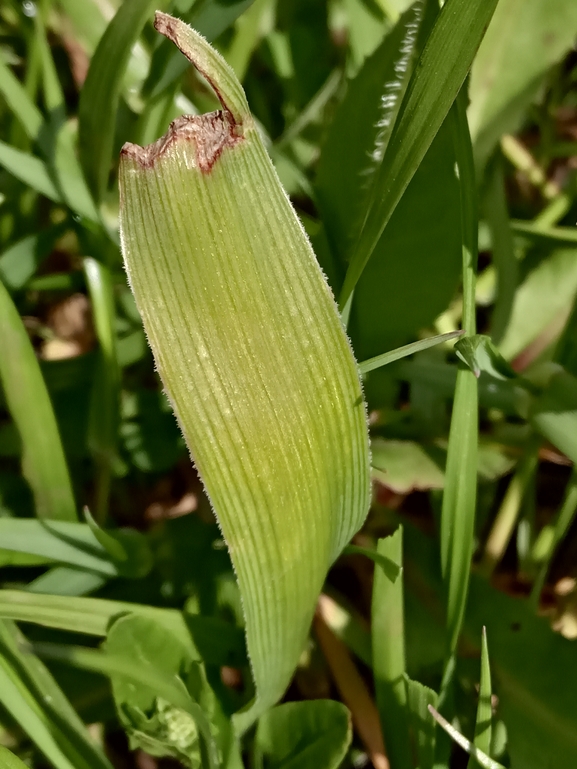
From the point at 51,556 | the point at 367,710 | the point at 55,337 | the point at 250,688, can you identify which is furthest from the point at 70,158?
the point at 367,710

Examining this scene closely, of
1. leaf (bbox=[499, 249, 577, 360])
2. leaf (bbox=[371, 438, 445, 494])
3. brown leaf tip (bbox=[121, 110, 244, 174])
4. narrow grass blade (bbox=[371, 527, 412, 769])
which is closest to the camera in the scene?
brown leaf tip (bbox=[121, 110, 244, 174])

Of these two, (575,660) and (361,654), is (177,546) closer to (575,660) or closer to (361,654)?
(361,654)

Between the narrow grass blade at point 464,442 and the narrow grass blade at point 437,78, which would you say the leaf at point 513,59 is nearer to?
the narrow grass blade at point 464,442

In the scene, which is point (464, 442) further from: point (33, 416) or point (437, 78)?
point (33, 416)

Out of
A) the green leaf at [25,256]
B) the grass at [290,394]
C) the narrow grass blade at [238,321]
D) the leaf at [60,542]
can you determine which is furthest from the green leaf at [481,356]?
the green leaf at [25,256]

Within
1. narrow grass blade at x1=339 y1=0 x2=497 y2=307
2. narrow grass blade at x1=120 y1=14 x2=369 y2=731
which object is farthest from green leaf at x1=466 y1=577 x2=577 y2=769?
narrow grass blade at x1=339 y1=0 x2=497 y2=307

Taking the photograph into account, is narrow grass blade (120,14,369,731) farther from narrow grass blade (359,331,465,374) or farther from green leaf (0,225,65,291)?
green leaf (0,225,65,291)
